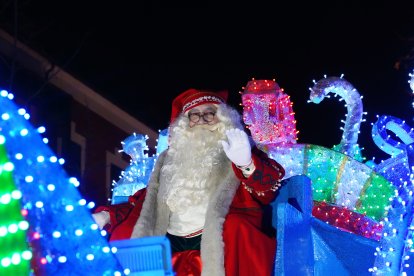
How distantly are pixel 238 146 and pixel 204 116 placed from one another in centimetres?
79

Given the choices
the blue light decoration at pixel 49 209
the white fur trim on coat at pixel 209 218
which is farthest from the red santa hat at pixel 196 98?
the blue light decoration at pixel 49 209

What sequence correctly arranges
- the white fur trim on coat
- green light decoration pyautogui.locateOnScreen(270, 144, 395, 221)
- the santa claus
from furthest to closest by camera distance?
green light decoration pyautogui.locateOnScreen(270, 144, 395, 221), the santa claus, the white fur trim on coat

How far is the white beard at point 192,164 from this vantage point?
4367 millimetres

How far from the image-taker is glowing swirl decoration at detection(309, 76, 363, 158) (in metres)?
6.02

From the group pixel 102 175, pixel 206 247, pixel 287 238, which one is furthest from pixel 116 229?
pixel 102 175

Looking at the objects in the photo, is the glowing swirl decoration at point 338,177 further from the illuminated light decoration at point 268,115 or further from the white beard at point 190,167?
the white beard at point 190,167

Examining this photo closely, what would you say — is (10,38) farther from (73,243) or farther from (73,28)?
(73,243)

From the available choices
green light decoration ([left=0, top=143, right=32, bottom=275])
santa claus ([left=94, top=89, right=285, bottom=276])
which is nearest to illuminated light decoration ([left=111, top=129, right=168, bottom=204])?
santa claus ([left=94, top=89, right=285, bottom=276])

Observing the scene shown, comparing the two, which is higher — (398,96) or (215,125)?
(398,96)

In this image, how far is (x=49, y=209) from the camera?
6.65 feet

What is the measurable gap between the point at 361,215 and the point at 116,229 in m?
1.95

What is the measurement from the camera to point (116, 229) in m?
4.35

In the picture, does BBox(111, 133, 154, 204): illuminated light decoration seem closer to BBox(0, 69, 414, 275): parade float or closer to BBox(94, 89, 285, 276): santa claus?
BBox(0, 69, 414, 275): parade float

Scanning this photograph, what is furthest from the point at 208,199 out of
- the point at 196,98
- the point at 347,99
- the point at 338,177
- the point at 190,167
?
the point at 347,99
